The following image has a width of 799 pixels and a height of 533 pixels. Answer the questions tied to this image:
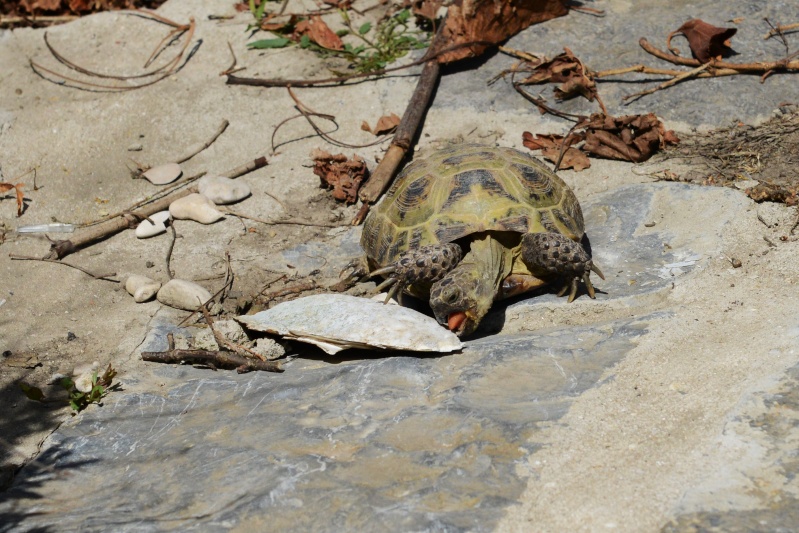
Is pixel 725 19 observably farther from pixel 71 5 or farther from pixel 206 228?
pixel 71 5

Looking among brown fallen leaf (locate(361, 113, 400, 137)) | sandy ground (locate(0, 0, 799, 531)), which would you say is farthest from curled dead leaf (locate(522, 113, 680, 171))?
brown fallen leaf (locate(361, 113, 400, 137))

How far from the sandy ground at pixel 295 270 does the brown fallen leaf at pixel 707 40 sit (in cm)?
74

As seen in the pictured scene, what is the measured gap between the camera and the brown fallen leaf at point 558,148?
593cm

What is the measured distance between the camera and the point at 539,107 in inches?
263

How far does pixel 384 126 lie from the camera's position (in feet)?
22.1

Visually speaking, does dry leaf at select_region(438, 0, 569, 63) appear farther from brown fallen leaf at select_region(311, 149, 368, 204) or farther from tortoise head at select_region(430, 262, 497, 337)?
tortoise head at select_region(430, 262, 497, 337)

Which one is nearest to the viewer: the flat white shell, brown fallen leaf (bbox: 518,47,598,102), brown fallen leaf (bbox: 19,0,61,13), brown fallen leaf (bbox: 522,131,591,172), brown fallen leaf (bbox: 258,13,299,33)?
Result: the flat white shell

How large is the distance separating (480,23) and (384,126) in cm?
135

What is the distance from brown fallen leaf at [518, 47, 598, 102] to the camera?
259 inches

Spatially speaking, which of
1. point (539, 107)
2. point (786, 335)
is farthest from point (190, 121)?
→ point (786, 335)

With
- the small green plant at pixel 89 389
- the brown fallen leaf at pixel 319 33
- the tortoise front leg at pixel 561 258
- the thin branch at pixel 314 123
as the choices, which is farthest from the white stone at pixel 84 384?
the brown fallen leaf at pixel 319 33

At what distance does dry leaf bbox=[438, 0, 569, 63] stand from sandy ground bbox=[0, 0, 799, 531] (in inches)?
9.9

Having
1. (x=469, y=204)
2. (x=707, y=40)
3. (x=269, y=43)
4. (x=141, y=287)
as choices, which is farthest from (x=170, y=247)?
(x=707, y=40)

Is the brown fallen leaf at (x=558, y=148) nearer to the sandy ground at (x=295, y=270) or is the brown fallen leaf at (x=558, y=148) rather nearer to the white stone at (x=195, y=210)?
the sandy ground at (x=295, y=270)
